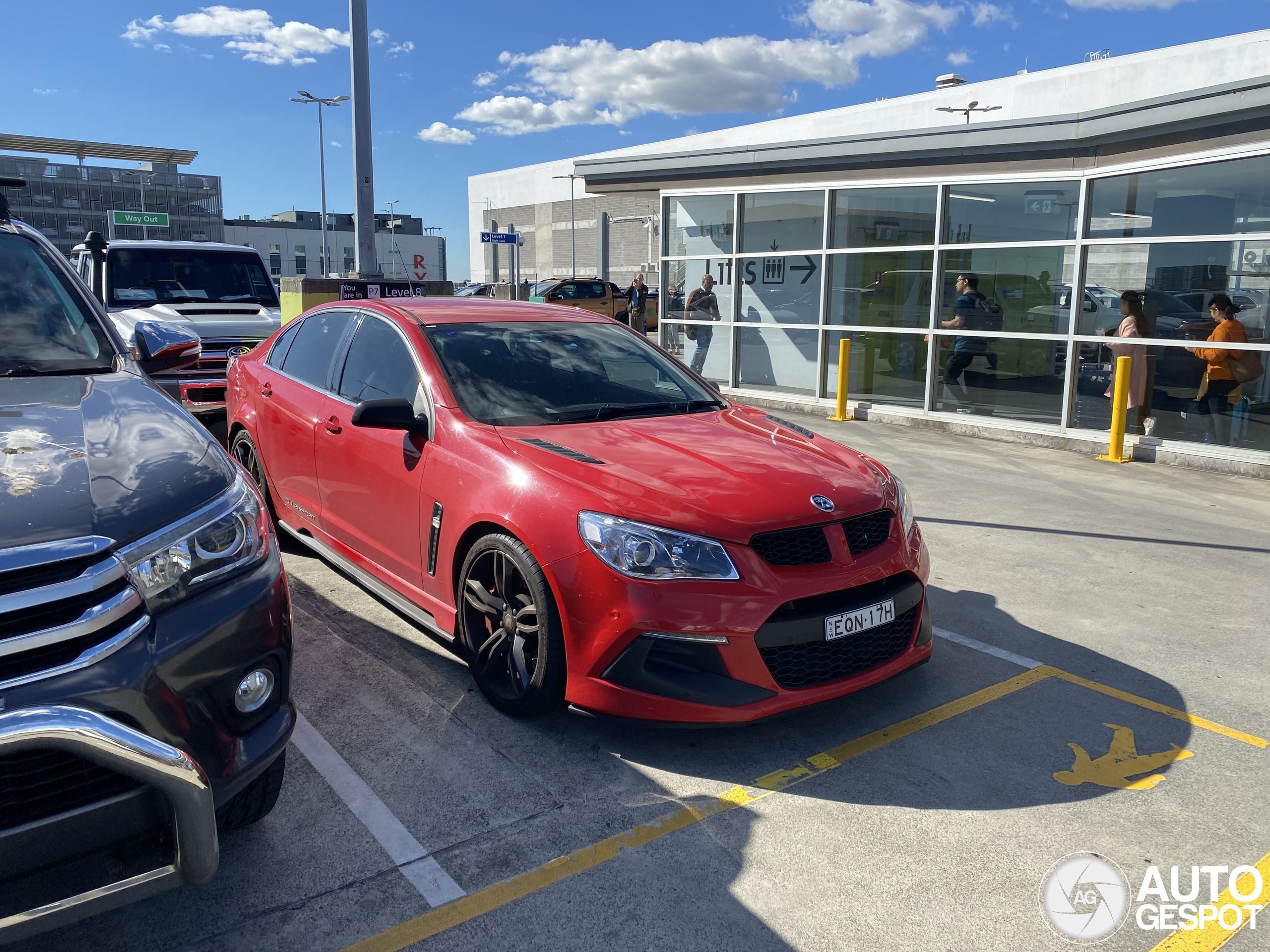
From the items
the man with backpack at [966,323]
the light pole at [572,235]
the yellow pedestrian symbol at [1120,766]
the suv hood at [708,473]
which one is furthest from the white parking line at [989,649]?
the light pole at [572,235]

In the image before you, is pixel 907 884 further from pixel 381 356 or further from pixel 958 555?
pixel 958 555

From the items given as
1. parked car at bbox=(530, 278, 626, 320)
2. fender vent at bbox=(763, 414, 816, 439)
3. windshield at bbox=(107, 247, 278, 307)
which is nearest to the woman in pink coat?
fender vent at bbox=(763, 414, 816, 439)

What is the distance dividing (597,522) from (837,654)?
105 centimetres

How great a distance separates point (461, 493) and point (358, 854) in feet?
4.76

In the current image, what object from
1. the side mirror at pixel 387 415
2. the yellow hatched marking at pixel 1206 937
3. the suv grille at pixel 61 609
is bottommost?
the yellow hatched marking at pixel 1206 937

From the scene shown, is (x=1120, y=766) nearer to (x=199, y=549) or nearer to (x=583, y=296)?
(x=199, y=549)

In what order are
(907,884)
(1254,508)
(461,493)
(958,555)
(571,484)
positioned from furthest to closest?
1. (1254,508)
2. (958,555)
3. (461,493)
4. (571,484)
5. (907,884)

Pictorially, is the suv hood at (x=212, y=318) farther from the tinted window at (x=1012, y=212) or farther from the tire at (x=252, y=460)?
the tinted window at (x=1012, y=212)

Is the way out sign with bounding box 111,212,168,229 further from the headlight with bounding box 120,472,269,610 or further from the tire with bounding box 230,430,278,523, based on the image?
the headlight with bounding box 120,472,269,610

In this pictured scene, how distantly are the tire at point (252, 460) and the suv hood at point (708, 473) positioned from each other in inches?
97.3

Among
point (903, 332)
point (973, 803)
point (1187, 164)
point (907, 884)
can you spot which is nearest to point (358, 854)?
point (907, 884)

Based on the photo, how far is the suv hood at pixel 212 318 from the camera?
360 inches

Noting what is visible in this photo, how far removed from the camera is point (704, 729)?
131 inches

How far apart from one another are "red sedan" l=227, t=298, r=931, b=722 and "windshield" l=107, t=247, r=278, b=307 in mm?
6176
